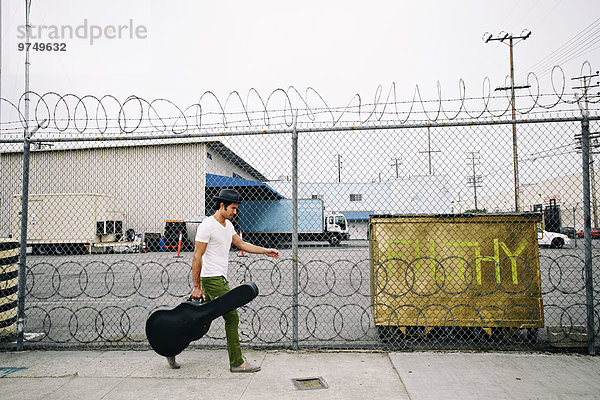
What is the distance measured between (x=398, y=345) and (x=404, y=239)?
1.27 m

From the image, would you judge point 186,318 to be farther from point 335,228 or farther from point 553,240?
point 553,240

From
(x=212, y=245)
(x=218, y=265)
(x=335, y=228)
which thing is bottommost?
(x=335, y=228)

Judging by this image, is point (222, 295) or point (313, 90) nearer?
point (222, 295)

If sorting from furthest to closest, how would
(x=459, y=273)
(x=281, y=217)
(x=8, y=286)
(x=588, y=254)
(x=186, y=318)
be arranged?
1. (x=281, y=217)
2. (x=8, y=286)
3. (x=459, y=273)
4. (x=588, y=254)
5. (x=186, y=318)

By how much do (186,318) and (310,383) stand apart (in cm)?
136

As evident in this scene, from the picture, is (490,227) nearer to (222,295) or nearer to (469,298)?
(469,298)

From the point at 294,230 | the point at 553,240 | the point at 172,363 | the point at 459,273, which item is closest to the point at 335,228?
the point at 553,240

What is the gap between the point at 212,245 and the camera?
3.96 metres

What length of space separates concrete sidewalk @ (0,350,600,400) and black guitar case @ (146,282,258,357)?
368 millimetres

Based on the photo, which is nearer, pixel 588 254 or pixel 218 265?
pixel 218 265

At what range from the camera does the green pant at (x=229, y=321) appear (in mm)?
3926

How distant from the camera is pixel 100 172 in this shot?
25125 mm

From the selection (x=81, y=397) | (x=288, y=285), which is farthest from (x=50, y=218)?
(x=81, y=397)

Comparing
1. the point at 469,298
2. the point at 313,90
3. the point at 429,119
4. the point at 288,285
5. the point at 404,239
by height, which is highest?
the point at 313,90
